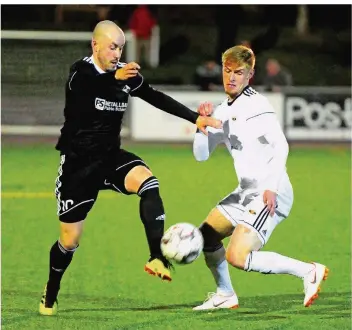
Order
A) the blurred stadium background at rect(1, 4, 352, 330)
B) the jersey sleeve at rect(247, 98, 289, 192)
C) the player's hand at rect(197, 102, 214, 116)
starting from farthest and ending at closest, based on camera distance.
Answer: the blurred stadium background at rect(1, 4, 352, 330), the player's hand at rect(197, 102, 214, 116), the jersey sleeve at rect(247, 98, 289, 192)

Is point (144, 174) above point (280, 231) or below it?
above

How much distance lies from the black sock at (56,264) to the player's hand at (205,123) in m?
1.34

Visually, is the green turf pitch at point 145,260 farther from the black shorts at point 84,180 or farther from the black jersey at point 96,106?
the black jersey at point 96,106

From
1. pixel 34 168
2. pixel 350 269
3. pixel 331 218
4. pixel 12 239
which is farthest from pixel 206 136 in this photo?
pixel 34 168

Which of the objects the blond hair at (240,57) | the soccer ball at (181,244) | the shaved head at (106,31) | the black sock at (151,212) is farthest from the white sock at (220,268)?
the shaved head at (106,31)

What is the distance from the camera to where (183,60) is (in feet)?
88.7

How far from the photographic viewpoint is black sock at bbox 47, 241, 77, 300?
302 inches

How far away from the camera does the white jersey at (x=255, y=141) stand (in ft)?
23.5

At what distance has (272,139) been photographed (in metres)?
7.19

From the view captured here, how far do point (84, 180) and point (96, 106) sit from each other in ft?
1.78

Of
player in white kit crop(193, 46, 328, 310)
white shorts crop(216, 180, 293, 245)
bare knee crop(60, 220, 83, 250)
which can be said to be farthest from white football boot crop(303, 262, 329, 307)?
bare knee crop(60, 220, 83, 250)

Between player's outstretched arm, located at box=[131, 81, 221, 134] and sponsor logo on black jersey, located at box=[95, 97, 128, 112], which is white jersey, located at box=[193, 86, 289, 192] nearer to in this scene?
player's outstretched arm, located at box=[131, 81, 221, 134]

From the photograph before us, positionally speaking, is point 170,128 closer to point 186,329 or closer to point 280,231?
point 280,231

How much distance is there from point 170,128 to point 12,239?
10975mm
